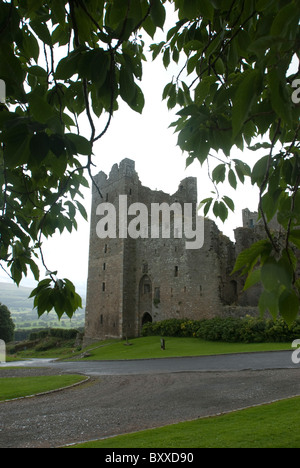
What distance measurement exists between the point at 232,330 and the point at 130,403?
12.5m

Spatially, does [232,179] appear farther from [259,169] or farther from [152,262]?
[152,262]

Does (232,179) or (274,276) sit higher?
(232,179)

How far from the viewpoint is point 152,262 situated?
32.1 m

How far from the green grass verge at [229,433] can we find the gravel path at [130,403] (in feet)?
3.01

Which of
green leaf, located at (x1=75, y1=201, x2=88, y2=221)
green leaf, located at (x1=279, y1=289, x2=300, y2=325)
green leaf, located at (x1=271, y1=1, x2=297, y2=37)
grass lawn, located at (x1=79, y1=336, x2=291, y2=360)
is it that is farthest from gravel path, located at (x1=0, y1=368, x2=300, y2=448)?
green leaf, located at (x1=271, y1=1, x2=297, y2=37)

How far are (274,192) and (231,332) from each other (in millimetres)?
20531

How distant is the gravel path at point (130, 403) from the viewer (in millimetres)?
7449

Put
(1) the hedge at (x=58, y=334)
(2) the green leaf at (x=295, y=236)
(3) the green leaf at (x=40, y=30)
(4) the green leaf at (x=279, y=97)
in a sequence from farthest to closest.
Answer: (1) the hedge at (x=58, y=334), (3) the green leaf at (x=40, y=30), (2) the green leaf at (x=295, y=236), (4) the green leaf at (x=279, y=97)

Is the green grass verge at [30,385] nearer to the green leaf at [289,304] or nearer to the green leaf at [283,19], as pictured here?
the green leaf at [289,304]

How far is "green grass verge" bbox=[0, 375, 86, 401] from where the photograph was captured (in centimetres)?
1198

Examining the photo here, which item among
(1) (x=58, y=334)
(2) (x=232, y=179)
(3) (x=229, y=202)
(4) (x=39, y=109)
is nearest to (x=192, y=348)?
(3) (x=229, y=202)

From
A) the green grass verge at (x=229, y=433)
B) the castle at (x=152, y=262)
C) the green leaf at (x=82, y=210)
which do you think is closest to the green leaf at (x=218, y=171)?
the green leaf at (x=82, y=210)

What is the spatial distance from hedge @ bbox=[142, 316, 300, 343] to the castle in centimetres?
180
